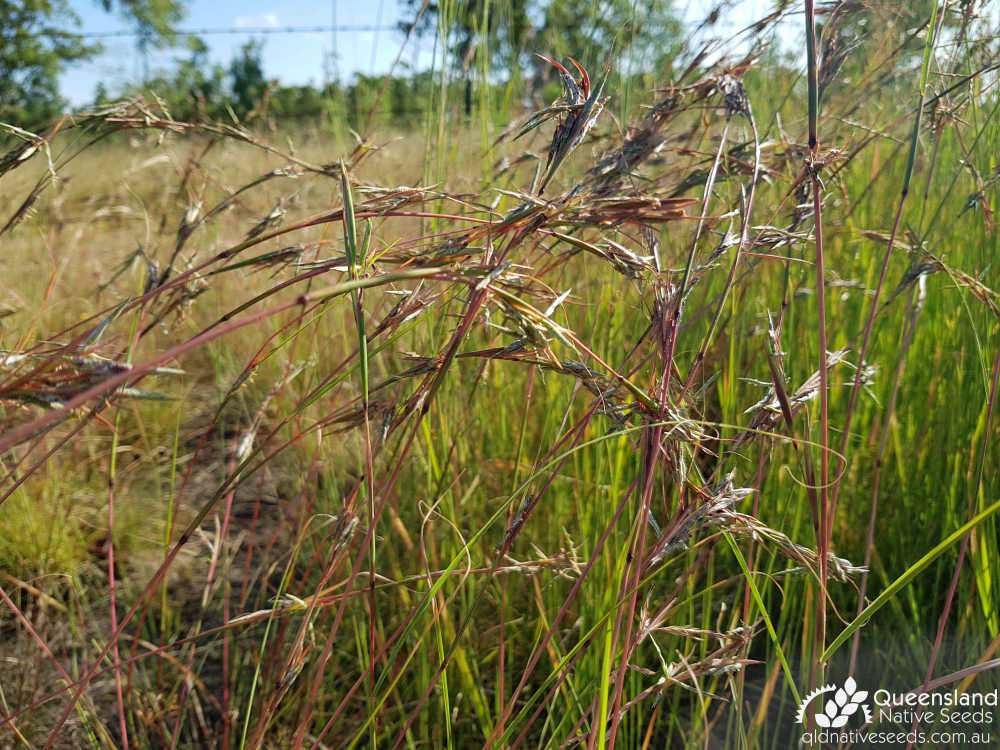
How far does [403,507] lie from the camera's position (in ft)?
4.30

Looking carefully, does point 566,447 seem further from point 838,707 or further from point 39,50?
point 39,50

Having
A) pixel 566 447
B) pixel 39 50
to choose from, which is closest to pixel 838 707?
pixel 566 447

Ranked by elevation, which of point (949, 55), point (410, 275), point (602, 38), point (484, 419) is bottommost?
point (484, 419)

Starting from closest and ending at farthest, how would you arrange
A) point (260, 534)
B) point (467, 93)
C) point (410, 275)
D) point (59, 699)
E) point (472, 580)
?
point (410, 275) → point (472, 580) → point (59, 699) → point (467, 93) → point (260, 534)

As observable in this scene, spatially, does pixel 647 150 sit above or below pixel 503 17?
below

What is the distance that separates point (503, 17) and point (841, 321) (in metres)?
1.06

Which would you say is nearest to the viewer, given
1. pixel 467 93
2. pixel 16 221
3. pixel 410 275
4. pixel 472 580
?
pixel 410 275

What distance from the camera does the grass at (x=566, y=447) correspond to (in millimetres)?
511

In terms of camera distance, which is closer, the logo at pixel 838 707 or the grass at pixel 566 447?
the grass at pixel 566 447

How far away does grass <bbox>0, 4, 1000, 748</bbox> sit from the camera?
51cm

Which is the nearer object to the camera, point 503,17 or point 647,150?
point 647,150

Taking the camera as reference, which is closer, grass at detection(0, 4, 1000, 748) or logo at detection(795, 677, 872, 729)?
grass at detection(0, 4, 1000, 748)

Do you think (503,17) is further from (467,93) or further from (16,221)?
(16,221)

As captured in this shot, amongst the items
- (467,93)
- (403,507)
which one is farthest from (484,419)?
(467,93)
